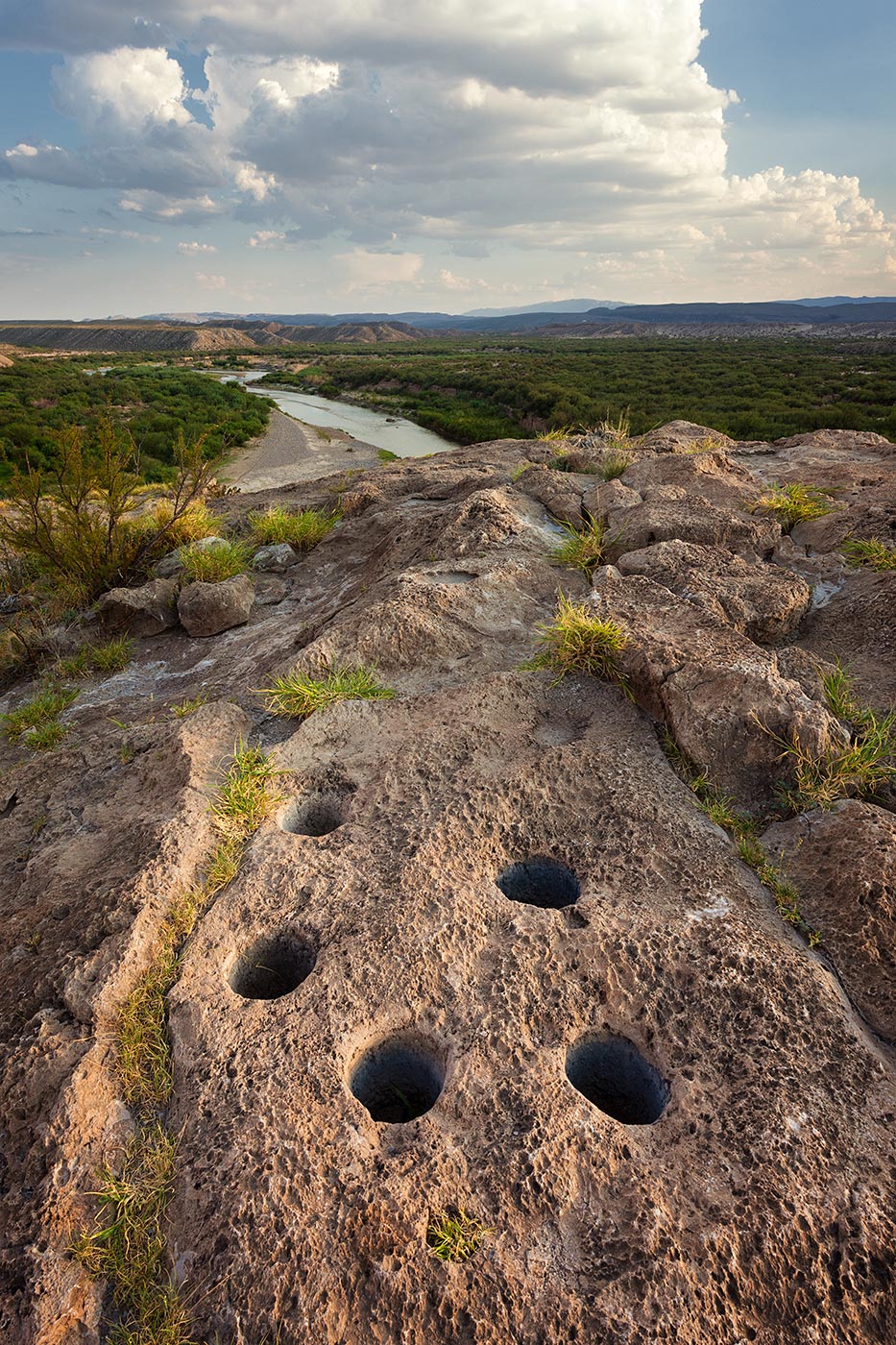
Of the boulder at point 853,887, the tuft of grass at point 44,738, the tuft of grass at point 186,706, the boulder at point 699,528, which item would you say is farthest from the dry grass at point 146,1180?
the boulder at point 699,528

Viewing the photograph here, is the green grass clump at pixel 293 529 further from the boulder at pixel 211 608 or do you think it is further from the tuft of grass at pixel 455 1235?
the tuft of grass at pixel 455 1235

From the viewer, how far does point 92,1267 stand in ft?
6.08

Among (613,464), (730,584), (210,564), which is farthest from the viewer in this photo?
(613,464)

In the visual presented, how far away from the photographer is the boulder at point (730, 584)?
14.7 feet

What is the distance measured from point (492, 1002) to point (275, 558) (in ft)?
20.6

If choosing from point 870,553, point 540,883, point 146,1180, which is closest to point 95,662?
point 540,883

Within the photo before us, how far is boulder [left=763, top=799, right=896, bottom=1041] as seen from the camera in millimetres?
2438

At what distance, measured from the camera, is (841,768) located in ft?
10.4

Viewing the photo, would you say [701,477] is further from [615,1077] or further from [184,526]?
[184,526]

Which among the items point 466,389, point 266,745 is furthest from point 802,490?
point 466,389

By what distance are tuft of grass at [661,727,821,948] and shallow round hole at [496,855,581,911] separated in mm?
763

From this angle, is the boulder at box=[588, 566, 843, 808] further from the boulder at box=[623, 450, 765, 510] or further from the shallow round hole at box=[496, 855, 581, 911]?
the boulder at box=[623, 450, 765, 510]

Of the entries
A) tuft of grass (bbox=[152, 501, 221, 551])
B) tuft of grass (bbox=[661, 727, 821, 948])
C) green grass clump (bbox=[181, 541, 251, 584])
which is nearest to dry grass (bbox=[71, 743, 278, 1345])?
tuft of grass (bbox=[661, 727, 821, 948])

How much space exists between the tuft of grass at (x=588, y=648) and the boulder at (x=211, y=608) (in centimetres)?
345
